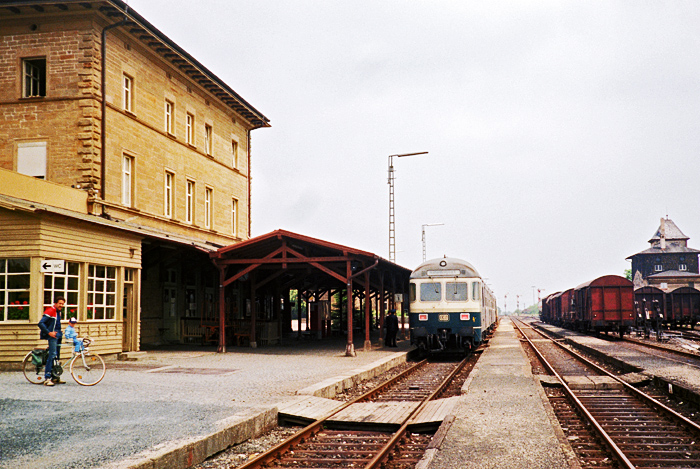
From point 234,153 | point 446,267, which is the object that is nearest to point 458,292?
point 446,267

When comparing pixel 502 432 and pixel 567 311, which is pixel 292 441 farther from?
pixel 567 311

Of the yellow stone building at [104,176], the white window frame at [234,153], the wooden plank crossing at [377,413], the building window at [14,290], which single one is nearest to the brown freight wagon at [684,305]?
the white window frame at [234,153]

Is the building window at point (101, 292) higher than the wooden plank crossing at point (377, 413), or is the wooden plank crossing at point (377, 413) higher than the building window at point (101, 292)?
the building window at point (101, 292)

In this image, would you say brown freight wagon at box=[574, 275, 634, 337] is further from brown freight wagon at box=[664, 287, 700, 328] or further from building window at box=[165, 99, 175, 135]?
building window at box=[165, 99, 175, 135]

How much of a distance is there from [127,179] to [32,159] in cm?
283

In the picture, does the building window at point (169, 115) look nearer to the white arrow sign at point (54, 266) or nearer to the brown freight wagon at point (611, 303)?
the white arrow sign at point (54, 266)

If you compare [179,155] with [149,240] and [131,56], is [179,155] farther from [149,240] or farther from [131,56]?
[149,240]

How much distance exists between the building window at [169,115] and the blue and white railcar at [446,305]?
10633 mm

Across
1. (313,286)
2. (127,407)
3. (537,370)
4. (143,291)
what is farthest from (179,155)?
(127,407)

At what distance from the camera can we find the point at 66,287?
15.3 meters

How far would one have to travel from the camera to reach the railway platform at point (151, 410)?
21.4 feet

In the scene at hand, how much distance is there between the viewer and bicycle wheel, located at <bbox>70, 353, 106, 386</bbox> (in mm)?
11875

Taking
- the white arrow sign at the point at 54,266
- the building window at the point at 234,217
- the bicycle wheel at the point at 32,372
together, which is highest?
the building window at the point at 234,217

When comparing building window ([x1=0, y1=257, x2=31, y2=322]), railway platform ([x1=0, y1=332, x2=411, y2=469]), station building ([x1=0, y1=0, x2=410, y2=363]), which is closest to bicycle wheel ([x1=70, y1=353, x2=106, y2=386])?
railway platform ([x1=0, y1=332, x2=411, y2=469])
